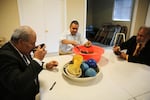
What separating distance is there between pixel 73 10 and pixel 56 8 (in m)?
0.49

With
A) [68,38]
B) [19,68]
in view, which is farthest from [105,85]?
[68,38]

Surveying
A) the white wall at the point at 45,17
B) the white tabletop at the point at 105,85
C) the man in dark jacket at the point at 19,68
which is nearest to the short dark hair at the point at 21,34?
the man in dark jacket at the point at 19,68

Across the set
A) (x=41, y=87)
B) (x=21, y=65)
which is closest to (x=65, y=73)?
(x=41, y=87)

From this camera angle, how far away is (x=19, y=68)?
35.6 inches

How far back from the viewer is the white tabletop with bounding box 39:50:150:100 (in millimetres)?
882

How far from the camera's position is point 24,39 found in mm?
939

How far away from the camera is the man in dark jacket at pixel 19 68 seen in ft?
2.63

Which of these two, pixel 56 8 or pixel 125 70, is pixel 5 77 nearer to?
pixel 125 70

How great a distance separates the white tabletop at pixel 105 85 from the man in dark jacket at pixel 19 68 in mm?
158

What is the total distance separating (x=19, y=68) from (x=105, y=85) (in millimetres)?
695

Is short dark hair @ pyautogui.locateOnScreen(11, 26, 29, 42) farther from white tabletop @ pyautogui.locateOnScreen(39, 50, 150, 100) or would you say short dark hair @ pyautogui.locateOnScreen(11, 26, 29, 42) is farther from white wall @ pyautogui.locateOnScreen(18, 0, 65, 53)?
white wall @ pyautogui.locateOnScreen(18, 0, 65, 53)

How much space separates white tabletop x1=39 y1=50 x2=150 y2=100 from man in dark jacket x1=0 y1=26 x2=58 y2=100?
158 mm

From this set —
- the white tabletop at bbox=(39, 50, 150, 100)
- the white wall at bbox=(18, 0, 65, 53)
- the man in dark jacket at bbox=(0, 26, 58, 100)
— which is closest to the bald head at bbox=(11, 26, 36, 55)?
the man in dark jacket at bbox=(0, 26, 58, 100)

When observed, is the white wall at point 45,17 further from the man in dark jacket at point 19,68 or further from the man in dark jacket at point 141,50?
the man in dark jacket at point 19,68
